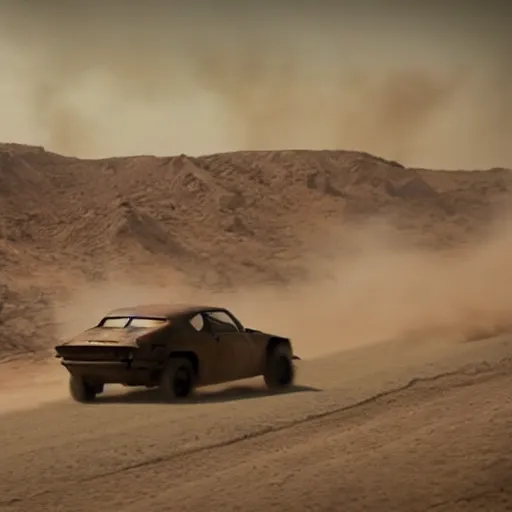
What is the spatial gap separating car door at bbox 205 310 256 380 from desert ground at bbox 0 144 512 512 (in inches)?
13.1

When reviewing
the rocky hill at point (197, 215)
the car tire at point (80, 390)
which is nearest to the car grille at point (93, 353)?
the car tire at point (80, 390)

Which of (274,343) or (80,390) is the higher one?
(274,343)

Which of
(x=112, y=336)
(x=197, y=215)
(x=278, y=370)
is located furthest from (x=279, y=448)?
(x=197, y=215)

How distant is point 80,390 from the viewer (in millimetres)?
12828

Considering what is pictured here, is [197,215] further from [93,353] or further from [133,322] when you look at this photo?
[93,353]

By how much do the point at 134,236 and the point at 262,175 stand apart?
91.6 feet

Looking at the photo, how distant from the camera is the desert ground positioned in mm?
7715

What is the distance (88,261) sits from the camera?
4628cm

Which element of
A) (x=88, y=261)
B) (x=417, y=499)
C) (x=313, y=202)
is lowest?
(x=417, y=499)

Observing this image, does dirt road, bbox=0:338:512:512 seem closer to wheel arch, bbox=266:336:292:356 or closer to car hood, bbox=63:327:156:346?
wheel arch, bbox=266:336:292:356

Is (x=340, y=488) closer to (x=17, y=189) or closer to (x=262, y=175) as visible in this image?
(x=17, y=189)

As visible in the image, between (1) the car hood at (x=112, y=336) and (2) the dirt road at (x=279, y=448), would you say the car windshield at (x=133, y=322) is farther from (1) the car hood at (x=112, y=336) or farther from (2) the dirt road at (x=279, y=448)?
(2) the dirt road at (x=279, y=448)

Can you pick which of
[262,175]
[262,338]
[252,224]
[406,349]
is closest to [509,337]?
[406,349]

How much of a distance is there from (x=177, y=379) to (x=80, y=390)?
1.39 metres
